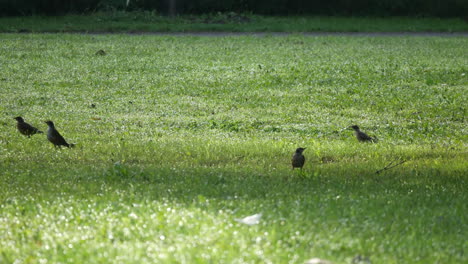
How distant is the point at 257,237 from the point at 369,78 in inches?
531

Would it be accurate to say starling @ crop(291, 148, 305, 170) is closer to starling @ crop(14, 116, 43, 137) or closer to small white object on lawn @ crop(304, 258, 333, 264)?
small white object on lawn @ crop(304, 258, 333, 264)

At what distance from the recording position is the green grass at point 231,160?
488 cm

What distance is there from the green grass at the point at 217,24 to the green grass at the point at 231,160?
10.3 metres

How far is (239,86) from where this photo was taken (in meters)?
16.8

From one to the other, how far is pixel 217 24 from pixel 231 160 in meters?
25.5

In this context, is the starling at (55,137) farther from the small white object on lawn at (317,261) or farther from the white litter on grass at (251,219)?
the small white object on lawn at (317,261)

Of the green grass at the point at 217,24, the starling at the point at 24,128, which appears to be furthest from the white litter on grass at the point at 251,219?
the green grass at the point at 217,24

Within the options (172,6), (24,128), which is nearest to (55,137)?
(24,128)

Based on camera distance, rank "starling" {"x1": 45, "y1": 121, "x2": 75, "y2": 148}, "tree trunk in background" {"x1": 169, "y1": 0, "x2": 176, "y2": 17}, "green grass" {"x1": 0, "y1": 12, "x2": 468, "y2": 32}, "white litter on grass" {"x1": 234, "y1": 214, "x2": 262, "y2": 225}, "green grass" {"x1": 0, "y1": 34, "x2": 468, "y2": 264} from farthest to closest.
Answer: "tree trunk in background" {"x1": 169, "y1": 0, "x2": 176, "y2": 17}, "green grass" {"x1": 0, "y1": 12, "x2": 468, "y2": 32}, "starling" {"x1": 45, "y1": 121, "x2": 75, "y2": 148}, "white litter on grass" {"x1": 234, "y1": 214, "x2": 262, "y2": 225}, "green grass" {"x1": 0, "y1": 34, "x2": 468, "y2": 264}

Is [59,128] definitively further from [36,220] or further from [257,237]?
[257,237]

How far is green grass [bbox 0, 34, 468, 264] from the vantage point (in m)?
4.88

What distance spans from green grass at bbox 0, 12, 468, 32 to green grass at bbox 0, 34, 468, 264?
10.3 meters

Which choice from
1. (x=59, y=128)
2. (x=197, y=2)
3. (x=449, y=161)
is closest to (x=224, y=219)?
(x=449, y=161)

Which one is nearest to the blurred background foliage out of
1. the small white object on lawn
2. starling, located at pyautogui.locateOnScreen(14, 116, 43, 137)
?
starling, located at pyautogui.locateOnScreen(14, 116, 43, 137)
